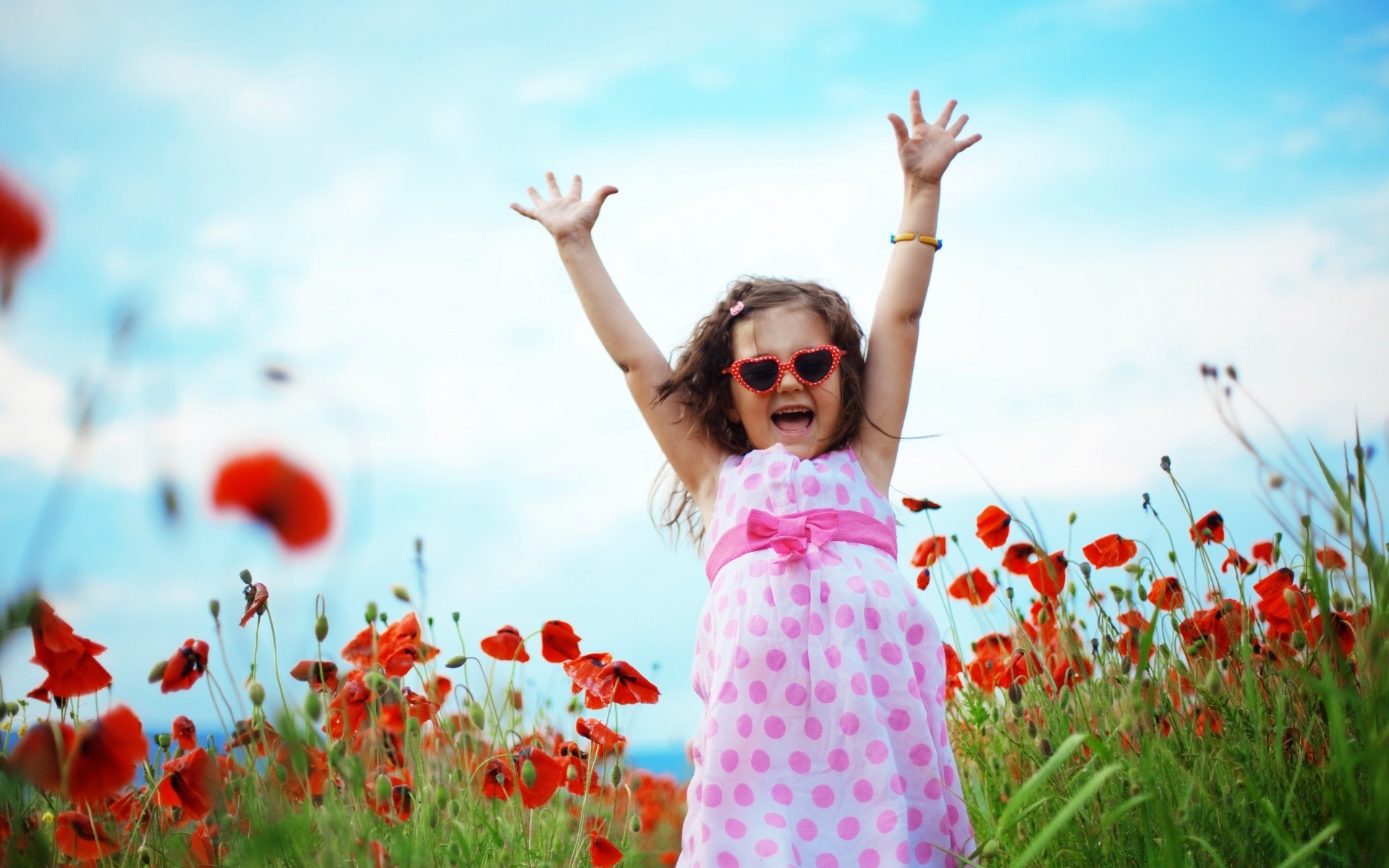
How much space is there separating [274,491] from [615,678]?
1.74 m

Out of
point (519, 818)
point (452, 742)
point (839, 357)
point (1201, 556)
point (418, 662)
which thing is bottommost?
point (519, 818)

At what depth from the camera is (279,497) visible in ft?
2.50

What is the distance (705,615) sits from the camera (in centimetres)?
238

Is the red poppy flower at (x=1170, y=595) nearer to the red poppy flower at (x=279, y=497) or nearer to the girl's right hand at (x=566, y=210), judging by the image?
the girl's right hand at (x=566, y=210)

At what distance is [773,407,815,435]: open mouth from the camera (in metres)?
2.48

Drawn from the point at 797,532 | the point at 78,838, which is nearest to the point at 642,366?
the point at 797,532

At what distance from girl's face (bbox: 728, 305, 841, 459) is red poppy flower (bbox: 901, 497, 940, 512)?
59cm

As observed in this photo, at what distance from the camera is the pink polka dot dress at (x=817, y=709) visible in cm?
200

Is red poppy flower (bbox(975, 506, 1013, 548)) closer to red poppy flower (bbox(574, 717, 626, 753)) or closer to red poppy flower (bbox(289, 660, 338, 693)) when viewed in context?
red poppy flower (bbox(574, 717, 626, 753))

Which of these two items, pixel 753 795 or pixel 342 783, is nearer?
pixel 753 795

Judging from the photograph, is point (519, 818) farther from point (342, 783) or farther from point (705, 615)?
point (705, 615)

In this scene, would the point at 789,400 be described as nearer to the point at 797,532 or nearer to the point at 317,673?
the point at 797,532

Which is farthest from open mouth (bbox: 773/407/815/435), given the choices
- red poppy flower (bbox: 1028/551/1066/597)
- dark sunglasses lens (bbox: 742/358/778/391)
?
red poppy flower (bbox: 1028/551/1066/597)

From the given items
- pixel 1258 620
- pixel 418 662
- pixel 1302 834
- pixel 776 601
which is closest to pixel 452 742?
pixel 418 662
